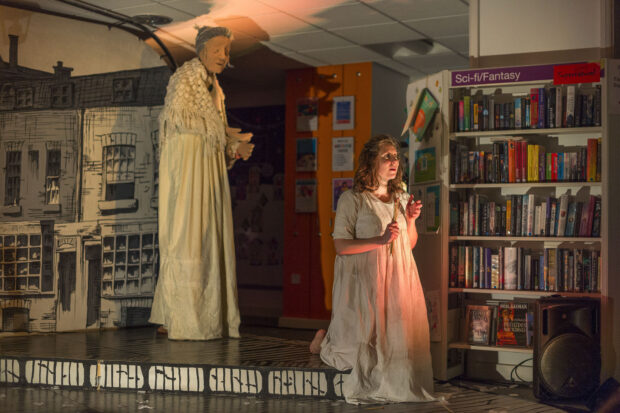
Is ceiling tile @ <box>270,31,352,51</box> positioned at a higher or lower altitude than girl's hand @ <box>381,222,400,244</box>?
higher

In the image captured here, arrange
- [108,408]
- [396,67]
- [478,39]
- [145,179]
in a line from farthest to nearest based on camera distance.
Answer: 1. [396,67]
2. [145,179]
3. [478,39]
4. [108,408]

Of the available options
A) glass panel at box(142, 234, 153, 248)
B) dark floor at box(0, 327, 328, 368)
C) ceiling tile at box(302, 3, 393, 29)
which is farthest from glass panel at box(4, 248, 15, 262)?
ceiling tile at box(302, 3, 393, 29)

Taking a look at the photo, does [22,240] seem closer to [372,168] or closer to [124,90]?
[124,90]

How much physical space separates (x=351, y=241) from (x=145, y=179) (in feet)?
10.1

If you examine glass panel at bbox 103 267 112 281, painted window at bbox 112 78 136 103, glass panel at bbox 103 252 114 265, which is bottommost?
glass panel at bbox 103 267 112 281

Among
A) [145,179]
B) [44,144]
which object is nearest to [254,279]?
[145,179]

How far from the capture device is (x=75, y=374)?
4.98m

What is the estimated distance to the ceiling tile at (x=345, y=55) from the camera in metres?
8.16

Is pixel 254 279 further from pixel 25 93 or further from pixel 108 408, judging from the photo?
pixel 108 408

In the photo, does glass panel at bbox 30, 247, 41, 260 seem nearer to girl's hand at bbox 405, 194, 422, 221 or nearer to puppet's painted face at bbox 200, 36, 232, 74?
puppet's painted face at bbox 200, 36, 232, 74

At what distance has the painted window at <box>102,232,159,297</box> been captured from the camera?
6.83m

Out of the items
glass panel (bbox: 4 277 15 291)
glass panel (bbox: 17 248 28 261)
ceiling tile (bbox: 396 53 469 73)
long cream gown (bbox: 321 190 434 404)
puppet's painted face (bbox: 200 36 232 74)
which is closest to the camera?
long cream gown (bbox: 321 190 434 404)

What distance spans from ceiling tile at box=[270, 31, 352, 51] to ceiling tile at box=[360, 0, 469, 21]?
0.97 meters

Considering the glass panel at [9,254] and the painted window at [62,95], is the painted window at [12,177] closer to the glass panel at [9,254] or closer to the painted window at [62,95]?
the glass panel at [9,254]
